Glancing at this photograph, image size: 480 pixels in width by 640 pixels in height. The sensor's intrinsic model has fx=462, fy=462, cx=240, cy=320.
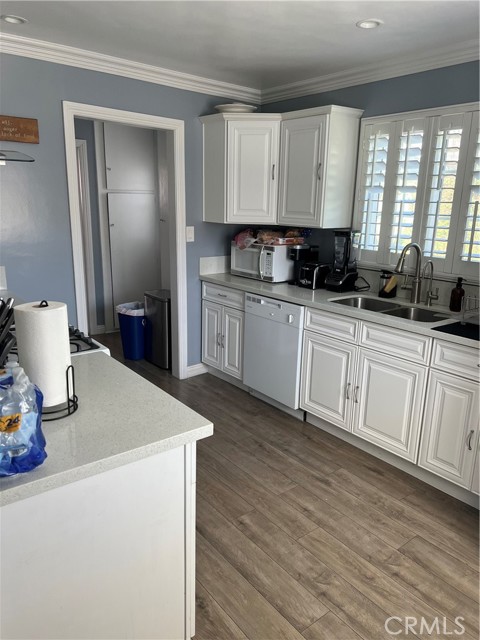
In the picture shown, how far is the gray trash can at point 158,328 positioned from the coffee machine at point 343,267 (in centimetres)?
154

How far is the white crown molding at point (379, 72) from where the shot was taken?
2.72 m

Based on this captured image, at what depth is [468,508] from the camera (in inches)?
97.5

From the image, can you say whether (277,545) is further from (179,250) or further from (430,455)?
(179,250)

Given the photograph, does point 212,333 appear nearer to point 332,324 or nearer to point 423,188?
point 332,324

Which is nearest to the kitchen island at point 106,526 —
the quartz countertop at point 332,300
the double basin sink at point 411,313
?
the quartz countertop at point 332,300

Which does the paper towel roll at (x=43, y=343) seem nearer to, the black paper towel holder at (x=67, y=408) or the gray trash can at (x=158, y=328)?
the black paper towel holder at (x=67, y=408)

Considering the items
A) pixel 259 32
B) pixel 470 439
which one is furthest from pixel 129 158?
pixel 470 439

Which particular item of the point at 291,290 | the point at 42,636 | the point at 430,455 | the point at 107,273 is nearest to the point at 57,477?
the point at 42,636

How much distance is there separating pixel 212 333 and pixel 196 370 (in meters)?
0.41

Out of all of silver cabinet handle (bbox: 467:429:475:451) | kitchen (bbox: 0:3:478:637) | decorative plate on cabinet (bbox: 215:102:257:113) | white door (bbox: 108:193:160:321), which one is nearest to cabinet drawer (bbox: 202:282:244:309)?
kitchen (bbox: 0:3:478:637)

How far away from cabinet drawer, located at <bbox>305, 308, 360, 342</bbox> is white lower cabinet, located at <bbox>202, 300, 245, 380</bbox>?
29.0 inches

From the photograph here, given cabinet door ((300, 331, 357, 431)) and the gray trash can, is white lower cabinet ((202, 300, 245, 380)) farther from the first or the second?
cabinet door ((300, 331, 357, 431))

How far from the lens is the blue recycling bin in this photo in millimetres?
4398

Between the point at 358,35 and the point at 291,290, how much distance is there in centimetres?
165
